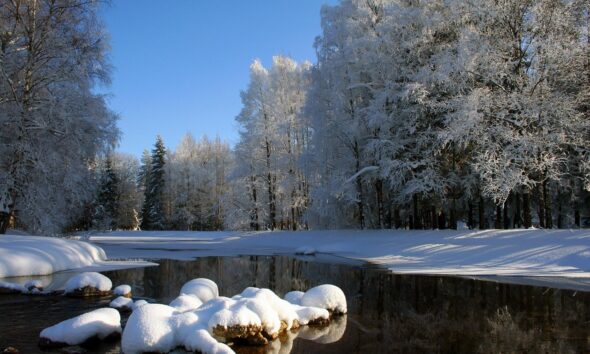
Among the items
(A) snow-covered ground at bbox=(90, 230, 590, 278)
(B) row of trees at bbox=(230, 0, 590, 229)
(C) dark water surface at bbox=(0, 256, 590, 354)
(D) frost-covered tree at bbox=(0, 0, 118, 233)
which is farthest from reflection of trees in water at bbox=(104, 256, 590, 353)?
(B) row of trees at bbox=(230, 0, 590, 229)

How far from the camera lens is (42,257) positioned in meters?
14.7

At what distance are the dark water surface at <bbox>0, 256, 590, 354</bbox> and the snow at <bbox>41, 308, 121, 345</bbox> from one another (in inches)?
12.5

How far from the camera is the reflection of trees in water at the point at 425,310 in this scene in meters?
7.13

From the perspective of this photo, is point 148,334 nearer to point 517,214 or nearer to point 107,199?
point 517,214

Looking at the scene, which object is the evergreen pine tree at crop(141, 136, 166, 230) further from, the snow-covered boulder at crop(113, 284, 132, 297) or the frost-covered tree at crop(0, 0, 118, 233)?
the snow-covered boulder at crop(113, 284, 132, 297)

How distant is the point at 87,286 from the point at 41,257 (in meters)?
4.47

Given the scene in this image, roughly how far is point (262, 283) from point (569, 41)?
1501 cm

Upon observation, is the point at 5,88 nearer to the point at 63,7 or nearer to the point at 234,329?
the point at 63,7

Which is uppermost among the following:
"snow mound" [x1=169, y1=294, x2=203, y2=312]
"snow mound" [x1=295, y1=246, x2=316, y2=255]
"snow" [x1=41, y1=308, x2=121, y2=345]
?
"snow mound" [x1=169, y1=294, x2=203, y2=312]

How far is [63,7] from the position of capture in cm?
1812

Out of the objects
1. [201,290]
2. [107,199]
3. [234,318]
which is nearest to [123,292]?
[201,290]

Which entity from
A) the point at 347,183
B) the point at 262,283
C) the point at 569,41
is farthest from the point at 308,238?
the point at 569,41

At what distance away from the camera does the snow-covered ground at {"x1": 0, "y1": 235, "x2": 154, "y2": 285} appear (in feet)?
45.2

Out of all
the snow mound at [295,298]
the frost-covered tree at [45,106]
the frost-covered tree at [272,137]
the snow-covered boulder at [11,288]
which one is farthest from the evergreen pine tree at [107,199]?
the snow mound at [295,298]
